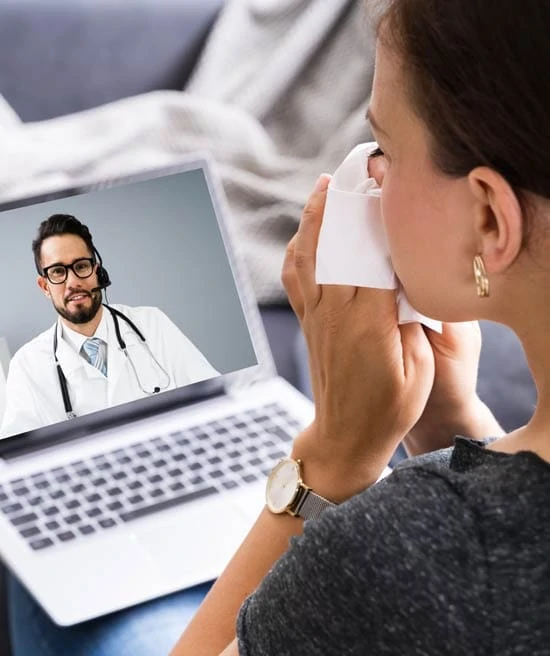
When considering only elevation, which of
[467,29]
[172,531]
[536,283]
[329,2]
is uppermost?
[329,2]

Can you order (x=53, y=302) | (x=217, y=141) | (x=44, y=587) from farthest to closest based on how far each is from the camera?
(x=217, y=141) → (x=53, y=302) → (x=44, y=587)

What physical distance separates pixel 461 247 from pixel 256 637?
230mm

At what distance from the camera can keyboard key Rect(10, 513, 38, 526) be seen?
0.90 m

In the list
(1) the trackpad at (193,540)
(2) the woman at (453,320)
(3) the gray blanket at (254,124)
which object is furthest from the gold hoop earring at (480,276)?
(3) the gray blanket at (254,124)

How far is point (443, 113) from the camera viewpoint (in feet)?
1.79

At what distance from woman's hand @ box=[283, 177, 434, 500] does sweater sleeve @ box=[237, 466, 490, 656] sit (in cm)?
20

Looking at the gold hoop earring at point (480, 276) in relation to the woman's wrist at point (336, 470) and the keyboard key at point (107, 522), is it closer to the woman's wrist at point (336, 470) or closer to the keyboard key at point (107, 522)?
the woman's wrist at point (336, 470)

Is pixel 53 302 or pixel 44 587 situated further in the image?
pixel 53 302

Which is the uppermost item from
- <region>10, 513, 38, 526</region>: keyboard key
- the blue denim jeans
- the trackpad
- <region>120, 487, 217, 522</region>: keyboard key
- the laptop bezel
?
the laptop bezel

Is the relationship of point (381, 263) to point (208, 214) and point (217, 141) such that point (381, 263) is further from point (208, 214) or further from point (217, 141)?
point (217, 141)

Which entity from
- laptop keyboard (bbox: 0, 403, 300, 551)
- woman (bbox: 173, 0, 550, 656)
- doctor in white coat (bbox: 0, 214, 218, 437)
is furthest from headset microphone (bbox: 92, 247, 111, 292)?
woman (bbox: 173, 0, 550, 656)

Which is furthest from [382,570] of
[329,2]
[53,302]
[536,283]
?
[329,2]

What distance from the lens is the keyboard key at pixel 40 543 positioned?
0.88 meters

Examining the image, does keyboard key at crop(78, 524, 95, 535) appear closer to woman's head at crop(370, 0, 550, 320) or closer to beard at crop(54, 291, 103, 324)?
beard at crop(54, 291, 103, 324)
